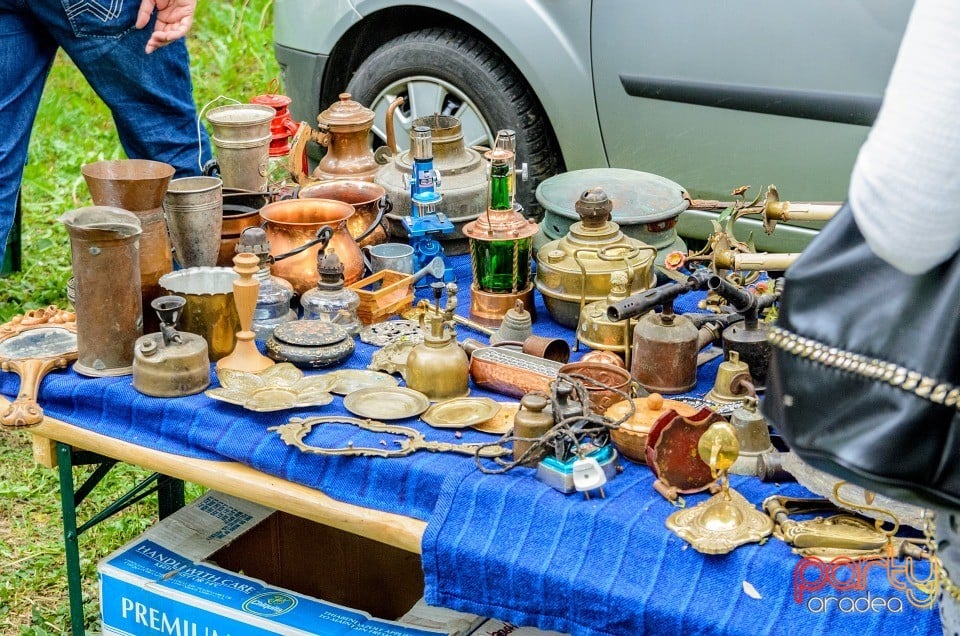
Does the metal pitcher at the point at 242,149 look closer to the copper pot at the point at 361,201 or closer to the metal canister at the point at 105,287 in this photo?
the copper pot at the point at 361,201

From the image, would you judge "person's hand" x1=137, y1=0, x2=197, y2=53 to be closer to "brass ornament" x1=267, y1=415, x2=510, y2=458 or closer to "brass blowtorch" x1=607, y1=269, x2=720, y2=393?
"brass ornament" x1=267, y1=415, x2=510, y2=458

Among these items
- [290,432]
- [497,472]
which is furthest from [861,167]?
[290,432]

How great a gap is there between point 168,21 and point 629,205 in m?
1.36

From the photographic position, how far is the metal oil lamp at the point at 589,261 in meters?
2.44

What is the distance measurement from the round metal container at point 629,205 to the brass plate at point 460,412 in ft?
1.96

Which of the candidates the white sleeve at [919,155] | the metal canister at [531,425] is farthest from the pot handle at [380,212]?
the white sleeve at [919,155]

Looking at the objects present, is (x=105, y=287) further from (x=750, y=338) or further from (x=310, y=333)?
(x=750, y=338)

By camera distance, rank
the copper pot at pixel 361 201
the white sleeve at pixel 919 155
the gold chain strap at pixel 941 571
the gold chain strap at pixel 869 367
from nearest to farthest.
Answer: the white sleeve at pixel 919 155 < the gold chain strap at pixel 869 367 < the gold chain strap at pixel 941 571 < the copper pot at pixel 361 201

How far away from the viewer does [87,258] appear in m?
2.24

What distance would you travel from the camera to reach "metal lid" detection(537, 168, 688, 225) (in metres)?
2.68

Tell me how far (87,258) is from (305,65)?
241 cm
